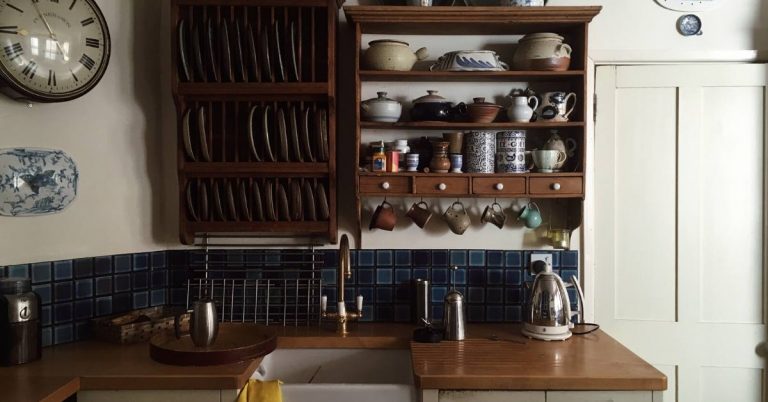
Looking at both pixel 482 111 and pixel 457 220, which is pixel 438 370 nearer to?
pixel 457 220

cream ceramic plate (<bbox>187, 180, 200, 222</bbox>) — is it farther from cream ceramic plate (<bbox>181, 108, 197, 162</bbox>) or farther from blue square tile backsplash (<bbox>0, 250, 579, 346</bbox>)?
blue square tile backsplash (<bbox>0, 250, 579, 346</bbox>)

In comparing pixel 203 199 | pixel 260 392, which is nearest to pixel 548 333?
pixel 260 392

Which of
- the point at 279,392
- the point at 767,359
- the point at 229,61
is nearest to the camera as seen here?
the point at 279,392

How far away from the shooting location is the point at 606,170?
235 cm

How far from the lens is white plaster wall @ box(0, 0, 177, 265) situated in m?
1.98

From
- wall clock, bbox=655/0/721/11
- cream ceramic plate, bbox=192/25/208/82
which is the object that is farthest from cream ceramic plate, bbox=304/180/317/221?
wall clock, bbox=655/0/721/11

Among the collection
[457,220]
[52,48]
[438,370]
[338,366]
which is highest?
[52,48]

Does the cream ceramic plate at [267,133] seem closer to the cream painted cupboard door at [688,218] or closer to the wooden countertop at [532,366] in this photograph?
the wooden countertop at [532,366]

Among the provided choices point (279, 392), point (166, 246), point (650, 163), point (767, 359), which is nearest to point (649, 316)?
point (767, 359)

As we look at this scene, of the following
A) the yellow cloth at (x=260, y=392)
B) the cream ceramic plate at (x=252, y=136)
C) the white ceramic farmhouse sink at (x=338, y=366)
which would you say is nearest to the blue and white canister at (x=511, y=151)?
the white ceramic farmhouse sink at (x=338, y=366)

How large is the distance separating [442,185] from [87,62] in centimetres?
138

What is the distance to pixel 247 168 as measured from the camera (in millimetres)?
2184

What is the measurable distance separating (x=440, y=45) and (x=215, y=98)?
95 centimetres

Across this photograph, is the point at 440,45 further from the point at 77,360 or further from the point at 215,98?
the point at 77,360
